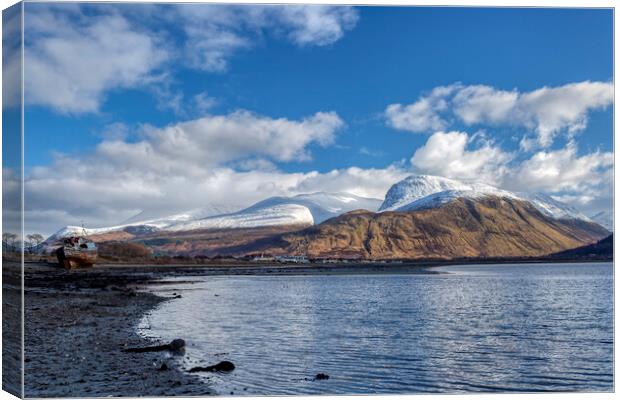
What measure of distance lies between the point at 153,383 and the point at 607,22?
11769 mm

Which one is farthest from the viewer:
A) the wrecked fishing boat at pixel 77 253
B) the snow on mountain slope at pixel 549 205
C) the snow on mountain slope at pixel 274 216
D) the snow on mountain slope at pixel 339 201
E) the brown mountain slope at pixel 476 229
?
the wrecked fishing boat at pixel 77 253

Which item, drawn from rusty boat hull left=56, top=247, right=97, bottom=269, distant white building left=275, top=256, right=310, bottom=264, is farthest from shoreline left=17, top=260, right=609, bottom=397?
distant white building left=275, top=256, right=310, bottom=264

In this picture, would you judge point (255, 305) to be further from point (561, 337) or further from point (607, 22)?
point (607, 22)

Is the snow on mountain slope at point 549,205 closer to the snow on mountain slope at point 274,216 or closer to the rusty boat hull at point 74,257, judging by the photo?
the snow on mountain slope at point 274,216

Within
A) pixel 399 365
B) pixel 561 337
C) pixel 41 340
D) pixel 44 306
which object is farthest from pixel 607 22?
pixel 44 306

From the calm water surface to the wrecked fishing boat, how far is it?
31.2 metres

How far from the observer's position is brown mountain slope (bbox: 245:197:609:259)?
24906mm

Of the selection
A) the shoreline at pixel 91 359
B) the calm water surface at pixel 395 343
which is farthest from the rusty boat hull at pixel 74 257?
the shoreline at pixel 91 359

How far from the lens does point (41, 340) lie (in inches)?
625

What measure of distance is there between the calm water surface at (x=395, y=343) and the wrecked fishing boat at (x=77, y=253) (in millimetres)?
31221

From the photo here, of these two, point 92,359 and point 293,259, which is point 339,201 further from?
point 293,259

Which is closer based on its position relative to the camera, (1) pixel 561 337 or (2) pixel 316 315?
(1) pixel 561 337

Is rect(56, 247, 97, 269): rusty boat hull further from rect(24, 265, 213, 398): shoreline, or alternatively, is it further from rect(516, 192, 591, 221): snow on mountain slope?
rect(516, 192, 591, 221): snow on mountain slope

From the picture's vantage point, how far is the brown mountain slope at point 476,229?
24906mm
